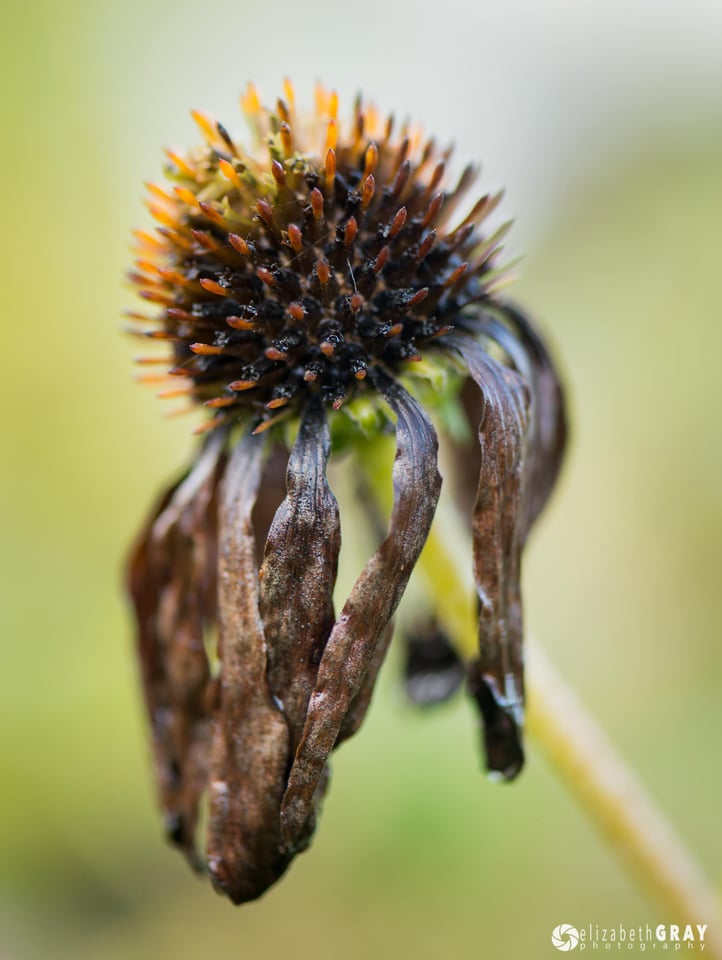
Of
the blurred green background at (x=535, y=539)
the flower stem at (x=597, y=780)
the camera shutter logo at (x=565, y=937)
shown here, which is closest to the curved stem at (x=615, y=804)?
the flower stem at (x=597, y=780)

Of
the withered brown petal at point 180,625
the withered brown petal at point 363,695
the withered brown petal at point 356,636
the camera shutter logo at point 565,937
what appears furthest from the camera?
the camera shutter logo at point 565,937

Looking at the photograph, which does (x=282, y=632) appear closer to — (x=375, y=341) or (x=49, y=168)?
(x=375, y=341)

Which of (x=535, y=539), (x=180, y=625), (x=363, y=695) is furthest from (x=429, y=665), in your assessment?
(x=535, y=539)

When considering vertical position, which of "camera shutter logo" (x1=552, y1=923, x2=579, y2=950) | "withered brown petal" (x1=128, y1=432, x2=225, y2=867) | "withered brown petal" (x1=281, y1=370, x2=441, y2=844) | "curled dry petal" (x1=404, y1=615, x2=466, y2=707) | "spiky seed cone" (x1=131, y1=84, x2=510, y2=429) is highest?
"spiky seed cone" (x1=131, y1=84, x2=510, y2=429)

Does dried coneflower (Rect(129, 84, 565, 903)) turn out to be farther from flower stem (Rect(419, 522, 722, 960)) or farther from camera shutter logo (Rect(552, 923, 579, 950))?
camera shutter logo (Rect(552, 923, 579, 950))

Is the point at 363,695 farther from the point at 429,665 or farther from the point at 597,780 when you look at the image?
the point at 429,665

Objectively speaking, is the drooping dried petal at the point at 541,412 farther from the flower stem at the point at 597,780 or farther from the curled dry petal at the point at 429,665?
the curled dry petal at the point at 429,665

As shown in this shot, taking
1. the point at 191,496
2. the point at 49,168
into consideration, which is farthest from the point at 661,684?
the point at 49,168

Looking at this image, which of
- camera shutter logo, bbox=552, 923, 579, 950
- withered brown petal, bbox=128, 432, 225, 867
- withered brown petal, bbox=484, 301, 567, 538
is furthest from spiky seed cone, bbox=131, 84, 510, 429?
camera shutter logo, bbox=552, 923, 579, 950
